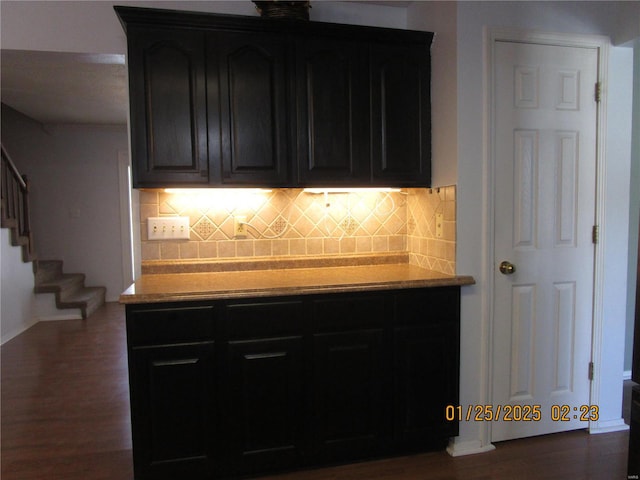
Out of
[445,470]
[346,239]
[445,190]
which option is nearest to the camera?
[445,470]

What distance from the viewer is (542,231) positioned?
2207 millimetres

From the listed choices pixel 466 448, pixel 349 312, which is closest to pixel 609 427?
pixel 466 448

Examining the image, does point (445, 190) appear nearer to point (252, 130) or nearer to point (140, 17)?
point (252, 130)

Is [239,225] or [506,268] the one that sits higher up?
[239,225]

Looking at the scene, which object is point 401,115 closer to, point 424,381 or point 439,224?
point 439,224

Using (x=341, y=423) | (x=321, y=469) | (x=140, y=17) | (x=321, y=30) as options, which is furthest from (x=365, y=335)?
(x=140, y=17)

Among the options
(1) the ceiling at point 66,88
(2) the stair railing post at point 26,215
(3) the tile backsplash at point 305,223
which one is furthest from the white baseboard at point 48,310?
(3) the tile backsplash at point 305,223

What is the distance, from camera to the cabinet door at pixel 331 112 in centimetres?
208

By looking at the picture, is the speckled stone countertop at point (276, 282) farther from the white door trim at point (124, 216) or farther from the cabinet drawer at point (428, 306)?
the white door trim at point (124, 216)

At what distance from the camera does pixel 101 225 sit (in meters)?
5.87

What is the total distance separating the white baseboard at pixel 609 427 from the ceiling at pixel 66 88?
10.6ft

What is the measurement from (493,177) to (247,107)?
1.25 metres

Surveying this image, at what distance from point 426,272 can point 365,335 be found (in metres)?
0.52

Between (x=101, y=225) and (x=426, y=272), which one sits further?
(x=101, y=225)
